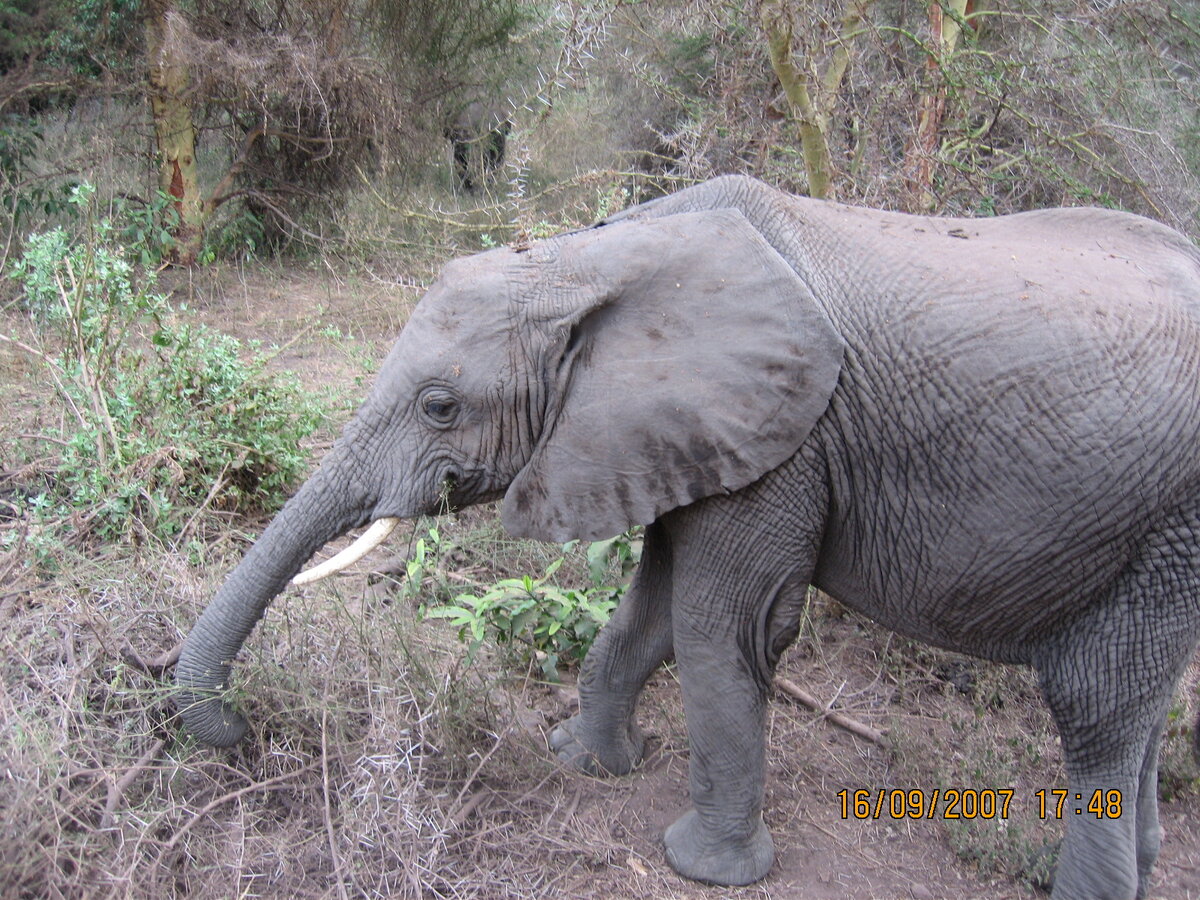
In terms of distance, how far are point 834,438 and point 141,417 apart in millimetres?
3584

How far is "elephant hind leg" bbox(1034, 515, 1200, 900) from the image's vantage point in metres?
2.85

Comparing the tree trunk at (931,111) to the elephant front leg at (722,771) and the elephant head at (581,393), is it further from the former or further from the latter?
the elephant front leg at (722,771)

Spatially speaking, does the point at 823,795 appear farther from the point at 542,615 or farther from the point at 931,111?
the point at 931,111

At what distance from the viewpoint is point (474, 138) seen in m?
12.2

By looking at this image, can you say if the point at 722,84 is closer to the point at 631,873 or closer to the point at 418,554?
the point at 418,554

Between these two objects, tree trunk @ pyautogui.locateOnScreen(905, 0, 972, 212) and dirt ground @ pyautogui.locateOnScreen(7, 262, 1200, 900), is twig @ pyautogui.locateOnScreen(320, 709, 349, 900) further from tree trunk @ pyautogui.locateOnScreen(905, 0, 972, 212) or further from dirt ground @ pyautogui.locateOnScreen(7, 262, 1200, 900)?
tree trunk @ pyautogui.locateOnScreen(905, 0, 972, 212)

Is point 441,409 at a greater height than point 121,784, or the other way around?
point 441,409

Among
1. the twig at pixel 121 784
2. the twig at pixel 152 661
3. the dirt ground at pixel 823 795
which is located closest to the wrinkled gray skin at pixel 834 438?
the twig at pixel 121 784

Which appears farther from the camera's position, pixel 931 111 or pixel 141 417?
pixel 931 111

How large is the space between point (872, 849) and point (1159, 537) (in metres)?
1.45

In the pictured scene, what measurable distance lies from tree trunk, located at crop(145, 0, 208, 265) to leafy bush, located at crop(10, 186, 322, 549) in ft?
15.7

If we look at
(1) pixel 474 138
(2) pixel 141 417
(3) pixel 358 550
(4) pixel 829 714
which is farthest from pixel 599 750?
(1) pixel 474 138

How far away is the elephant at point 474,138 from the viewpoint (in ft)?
39.6
